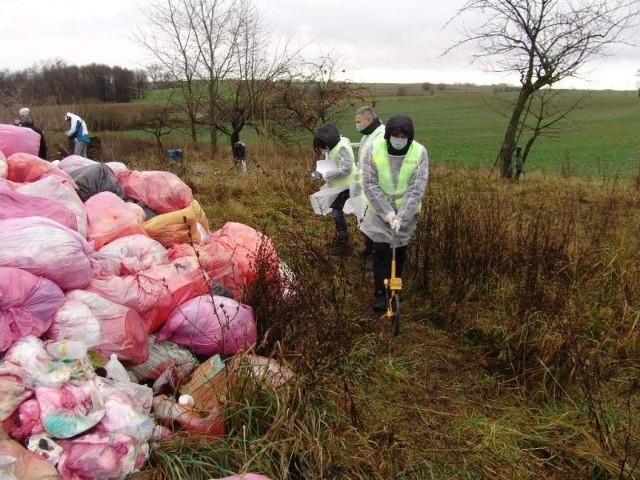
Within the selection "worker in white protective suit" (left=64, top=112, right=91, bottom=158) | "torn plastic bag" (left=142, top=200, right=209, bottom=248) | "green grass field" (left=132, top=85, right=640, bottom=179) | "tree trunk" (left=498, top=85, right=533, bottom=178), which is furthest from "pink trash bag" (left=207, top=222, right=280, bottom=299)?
"green grass field" (left=132, top=85, right=640, bottom=179)

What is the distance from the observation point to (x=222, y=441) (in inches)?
88.2

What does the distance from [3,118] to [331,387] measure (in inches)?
596

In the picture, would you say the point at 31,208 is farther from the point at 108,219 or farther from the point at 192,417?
the point at 192,417

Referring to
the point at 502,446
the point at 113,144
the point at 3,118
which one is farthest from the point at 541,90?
the point at 3,118

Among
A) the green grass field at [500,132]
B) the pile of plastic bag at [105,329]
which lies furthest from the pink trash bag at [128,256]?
the green grass field at [500,132]

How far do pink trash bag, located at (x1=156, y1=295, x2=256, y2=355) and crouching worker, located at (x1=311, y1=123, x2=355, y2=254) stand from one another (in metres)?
2.33

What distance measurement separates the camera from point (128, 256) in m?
3.27

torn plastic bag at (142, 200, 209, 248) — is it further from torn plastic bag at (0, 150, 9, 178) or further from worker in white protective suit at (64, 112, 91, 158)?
worker in white protective suit at (64, 112, 91, 158)

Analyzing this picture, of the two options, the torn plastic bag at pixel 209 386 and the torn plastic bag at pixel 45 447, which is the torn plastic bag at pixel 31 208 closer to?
the torn plastic bag at pixel 209 386

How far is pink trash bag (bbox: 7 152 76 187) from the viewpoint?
12.4 feet

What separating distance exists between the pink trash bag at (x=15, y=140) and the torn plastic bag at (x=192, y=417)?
115 inches

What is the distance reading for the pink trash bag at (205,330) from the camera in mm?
2814

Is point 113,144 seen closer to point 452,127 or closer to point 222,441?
point 222,441

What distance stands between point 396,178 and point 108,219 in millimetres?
2017
